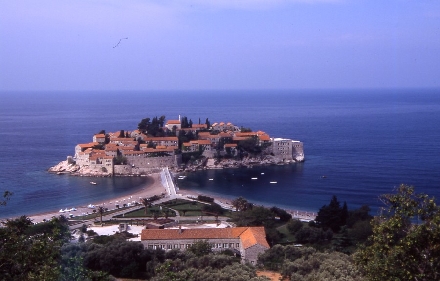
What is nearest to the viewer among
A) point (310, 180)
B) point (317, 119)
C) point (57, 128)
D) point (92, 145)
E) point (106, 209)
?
point (106, 209)

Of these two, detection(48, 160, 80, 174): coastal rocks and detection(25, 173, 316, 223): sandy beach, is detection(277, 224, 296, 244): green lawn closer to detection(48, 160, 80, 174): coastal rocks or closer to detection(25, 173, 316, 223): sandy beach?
detection(25, 173, 316, 223): sandy beach

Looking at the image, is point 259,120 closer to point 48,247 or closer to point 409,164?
point 409,164

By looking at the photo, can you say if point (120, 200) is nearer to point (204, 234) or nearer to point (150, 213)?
point (150, 213)

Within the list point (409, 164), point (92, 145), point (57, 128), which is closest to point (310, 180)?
point (409, 164)

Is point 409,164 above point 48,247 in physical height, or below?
below

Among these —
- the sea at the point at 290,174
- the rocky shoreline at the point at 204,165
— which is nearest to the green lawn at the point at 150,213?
the sea at the point at 290,174

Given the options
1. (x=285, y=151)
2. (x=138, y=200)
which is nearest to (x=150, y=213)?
(x=138, y=200)
